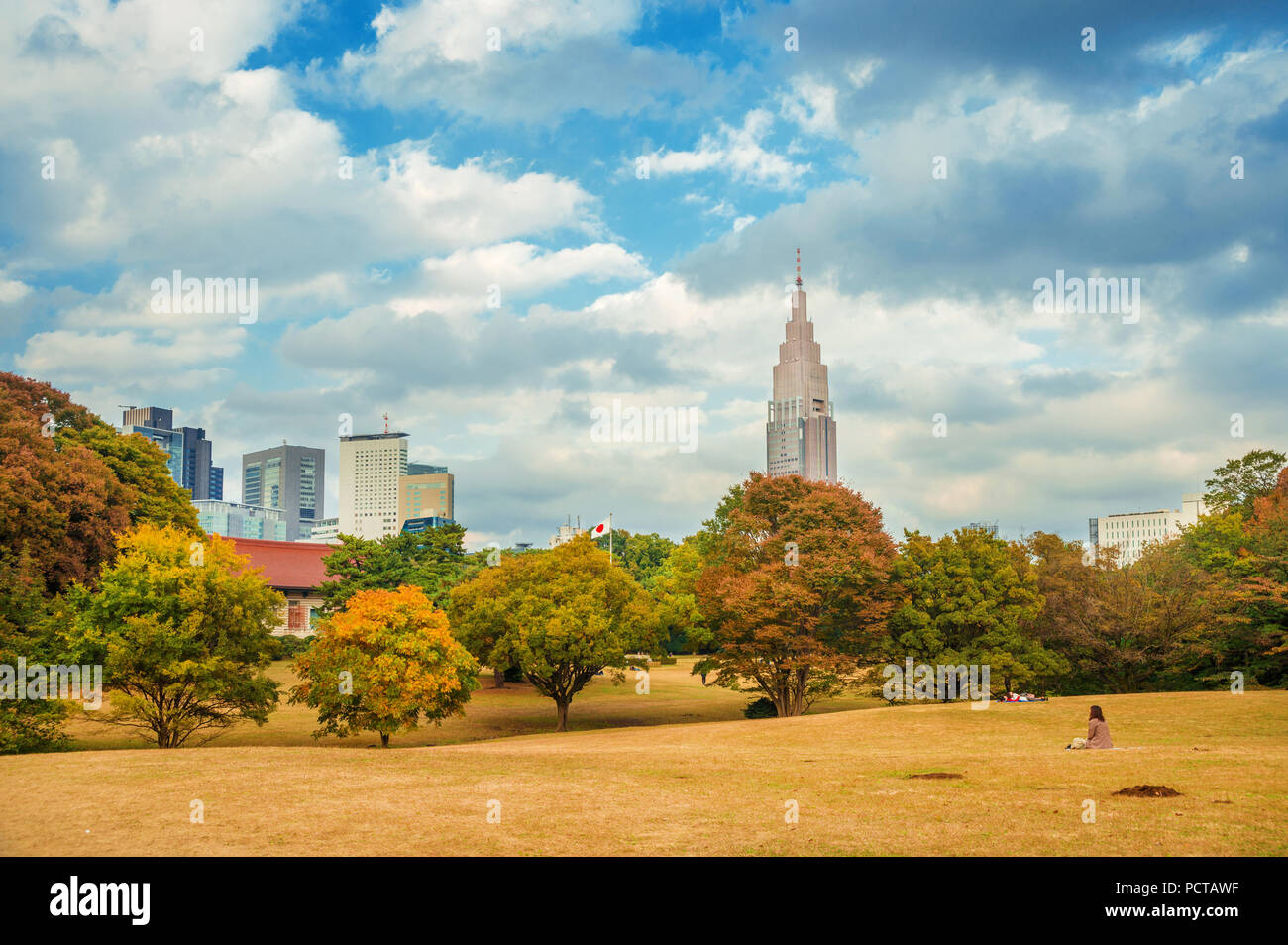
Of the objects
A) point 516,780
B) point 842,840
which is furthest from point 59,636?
point 842,840

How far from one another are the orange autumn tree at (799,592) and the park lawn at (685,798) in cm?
1169

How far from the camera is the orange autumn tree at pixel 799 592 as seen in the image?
3744 centimetres

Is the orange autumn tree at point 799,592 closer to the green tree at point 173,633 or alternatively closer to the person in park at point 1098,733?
the person in park at point 1098,733

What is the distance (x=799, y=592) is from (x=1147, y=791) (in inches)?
882

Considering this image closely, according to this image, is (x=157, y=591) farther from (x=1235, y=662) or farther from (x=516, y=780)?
(x=1235, y=662)

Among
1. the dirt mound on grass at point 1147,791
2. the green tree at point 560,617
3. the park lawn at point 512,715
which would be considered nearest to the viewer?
the dirt mound on grass at point 1147,791

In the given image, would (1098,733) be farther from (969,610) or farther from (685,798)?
(969,610)

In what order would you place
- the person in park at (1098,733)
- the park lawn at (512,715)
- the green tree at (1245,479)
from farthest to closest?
1. the green tree at (1245,479)
2. the park lawn at (512,715)
3. the person in park at (1098,733)

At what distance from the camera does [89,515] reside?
1451 inches

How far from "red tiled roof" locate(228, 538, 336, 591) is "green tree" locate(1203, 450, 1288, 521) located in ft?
246
